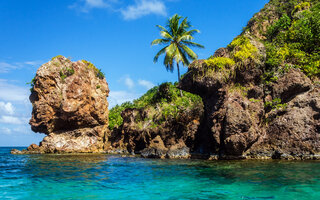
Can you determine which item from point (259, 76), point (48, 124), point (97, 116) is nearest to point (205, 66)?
point (259, 76)

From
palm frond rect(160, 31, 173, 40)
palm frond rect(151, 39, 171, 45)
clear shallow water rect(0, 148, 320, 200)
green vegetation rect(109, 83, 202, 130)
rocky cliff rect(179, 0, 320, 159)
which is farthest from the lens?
palm frond rect(151, 39, 171, 45)

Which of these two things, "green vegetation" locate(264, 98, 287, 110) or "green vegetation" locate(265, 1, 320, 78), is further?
"green vegetation" locate(265, 1, 320, 78)

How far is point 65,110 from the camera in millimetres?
25219

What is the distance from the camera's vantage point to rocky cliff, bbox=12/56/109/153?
2578 cm

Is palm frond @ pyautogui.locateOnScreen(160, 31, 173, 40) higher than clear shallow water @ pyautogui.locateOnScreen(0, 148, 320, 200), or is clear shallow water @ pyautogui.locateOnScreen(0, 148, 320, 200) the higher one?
palm frond @ pyautogui.locateOnScreen(160, 31, 173, 40)

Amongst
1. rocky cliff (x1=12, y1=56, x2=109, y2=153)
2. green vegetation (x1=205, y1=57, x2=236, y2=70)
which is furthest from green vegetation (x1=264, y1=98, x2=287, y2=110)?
rocky cliff (x1=12, y1=56, x2=109, y2=153)

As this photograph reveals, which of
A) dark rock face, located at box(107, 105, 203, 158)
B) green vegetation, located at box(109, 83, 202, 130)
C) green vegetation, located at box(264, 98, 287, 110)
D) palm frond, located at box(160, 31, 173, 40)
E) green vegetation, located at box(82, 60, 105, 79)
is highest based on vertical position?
palm frond, located at box(160, 31, 173, 40)

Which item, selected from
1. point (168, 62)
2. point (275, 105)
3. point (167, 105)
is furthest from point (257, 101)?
point (168, 62)

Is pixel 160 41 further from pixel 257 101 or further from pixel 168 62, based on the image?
pixel 257 101

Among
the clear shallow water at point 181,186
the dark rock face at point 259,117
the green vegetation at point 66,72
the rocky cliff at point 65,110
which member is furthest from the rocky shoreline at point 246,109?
the green vegetation at point 66,72

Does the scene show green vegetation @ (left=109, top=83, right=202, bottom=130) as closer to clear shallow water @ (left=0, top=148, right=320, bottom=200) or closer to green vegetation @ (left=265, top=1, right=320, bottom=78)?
green vegetation @ (left=265, top=1, right=320, bottom=78)

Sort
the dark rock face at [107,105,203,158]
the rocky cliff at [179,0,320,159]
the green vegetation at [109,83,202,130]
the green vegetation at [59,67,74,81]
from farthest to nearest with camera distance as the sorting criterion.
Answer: the green vegetation at [59,67,74,81], the green vegetation at [109,83,202,130], the dark rock face at [107,105,203,158], the rocky cliff at [179,0,320,159]

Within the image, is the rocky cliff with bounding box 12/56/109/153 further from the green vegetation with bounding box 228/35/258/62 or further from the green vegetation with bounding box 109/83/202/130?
the green vegetation with bounding box 228/35/258/62

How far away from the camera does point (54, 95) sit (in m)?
25.8
